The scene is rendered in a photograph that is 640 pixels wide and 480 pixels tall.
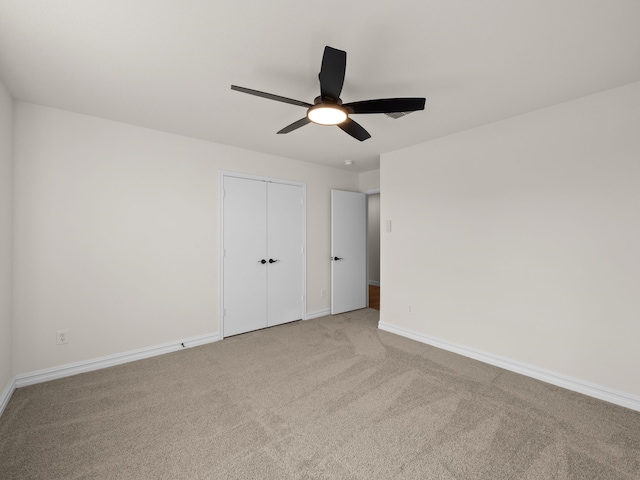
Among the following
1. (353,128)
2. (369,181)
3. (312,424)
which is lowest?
(312,424)

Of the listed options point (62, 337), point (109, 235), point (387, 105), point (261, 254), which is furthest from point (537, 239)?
point (62, 337)

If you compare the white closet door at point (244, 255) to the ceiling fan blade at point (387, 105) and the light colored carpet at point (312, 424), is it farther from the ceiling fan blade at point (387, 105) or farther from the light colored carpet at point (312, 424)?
the ceiling fan blade at point (387, 105)

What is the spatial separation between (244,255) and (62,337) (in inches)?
79.1

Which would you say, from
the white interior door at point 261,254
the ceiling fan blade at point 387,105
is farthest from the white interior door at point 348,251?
the ceiling fan blade at point 387,105

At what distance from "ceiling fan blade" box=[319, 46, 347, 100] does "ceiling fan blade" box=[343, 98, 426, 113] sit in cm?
16

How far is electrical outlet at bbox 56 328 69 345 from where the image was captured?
9.01ft

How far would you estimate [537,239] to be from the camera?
107 inches

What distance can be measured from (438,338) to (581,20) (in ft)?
10.2

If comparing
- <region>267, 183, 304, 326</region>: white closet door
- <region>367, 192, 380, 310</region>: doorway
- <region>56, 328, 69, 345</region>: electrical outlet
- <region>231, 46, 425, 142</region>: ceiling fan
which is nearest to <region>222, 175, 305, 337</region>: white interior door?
<region>267, 183, 304, 326</region>: white closet door

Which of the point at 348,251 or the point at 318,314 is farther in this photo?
the point at 348,251

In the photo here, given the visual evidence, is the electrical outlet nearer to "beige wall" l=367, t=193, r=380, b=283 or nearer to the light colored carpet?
the light colored carpet

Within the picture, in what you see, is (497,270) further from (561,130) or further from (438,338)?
(561,130)

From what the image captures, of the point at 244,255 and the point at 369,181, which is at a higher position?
the point at 369,181

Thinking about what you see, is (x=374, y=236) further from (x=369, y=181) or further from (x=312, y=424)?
(x=312, y=424)
